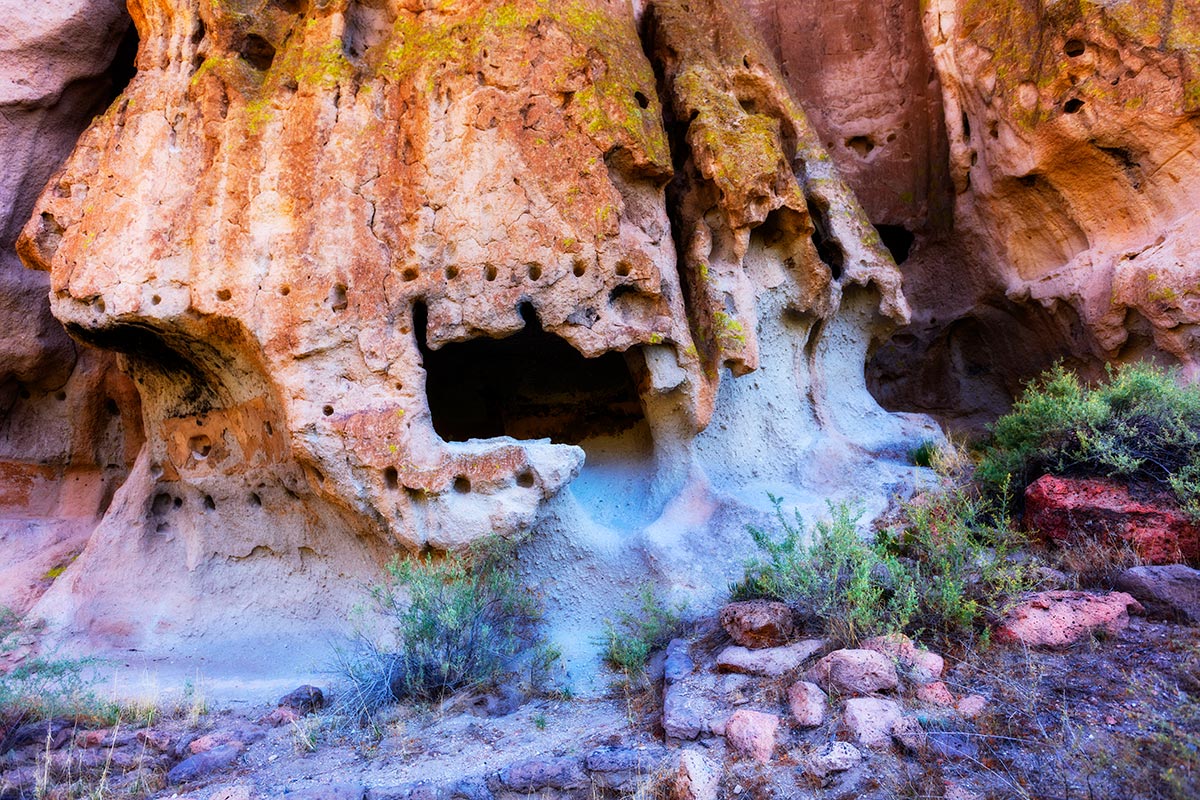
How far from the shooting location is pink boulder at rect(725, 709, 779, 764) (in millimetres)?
3104

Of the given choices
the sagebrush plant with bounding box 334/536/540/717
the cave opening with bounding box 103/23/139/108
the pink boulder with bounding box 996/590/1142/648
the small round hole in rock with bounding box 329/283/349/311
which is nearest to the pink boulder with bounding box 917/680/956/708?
the pink boulder with bounding box 996/590/1142/648

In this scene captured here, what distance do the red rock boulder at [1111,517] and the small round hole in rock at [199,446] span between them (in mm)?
5784

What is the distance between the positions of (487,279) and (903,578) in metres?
3.07

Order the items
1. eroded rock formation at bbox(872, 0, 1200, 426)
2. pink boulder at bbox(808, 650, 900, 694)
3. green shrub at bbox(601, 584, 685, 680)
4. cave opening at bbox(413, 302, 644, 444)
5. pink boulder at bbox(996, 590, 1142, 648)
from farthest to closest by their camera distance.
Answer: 1. cave opening at bbox(413, 302, 644, 444)
2. eroded rock formation at bbox(872, 0, 1200, 426)
3. green shrub at bbox(601, 584, 685, 680)
4. pink boulder at bbox(996, 590, 1142, 648)
5. pink boulder at bbox(808, 650, 900, 694)

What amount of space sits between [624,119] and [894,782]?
4269 millimetres

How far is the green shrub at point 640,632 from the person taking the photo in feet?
14.4

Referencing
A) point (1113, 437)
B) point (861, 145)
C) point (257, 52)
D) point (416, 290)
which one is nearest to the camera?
point (1113, 437)

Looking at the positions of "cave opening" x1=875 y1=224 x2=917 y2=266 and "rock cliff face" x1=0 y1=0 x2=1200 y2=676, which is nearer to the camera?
"rock cliff face" x1=0 y1=0 x2=1200 y2=676

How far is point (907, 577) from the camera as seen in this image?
12.8 ft

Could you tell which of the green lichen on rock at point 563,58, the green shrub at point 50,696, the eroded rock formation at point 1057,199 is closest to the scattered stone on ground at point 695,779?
the green shrub at point 50,696

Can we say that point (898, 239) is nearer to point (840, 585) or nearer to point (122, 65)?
point (840, 585)

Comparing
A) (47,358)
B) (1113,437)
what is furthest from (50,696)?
(1113,437)

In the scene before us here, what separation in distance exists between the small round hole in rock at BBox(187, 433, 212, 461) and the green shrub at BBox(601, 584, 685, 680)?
343 cm

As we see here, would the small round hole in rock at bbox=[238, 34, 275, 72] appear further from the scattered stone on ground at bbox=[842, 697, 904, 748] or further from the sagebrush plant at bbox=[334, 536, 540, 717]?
the scattered stone on ground at bbox=[842, 697, 904, 748]
